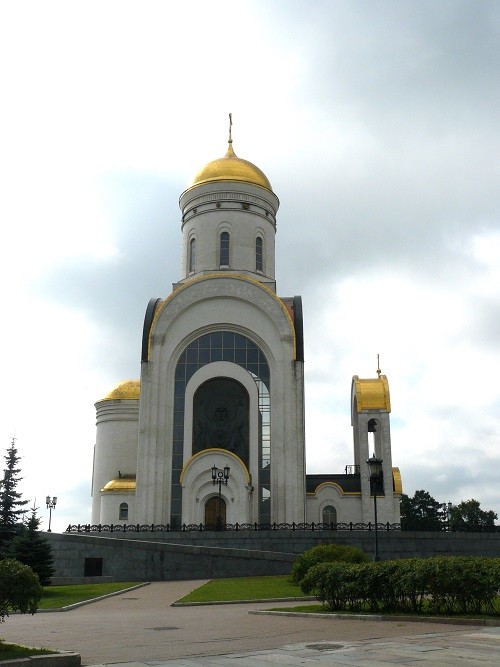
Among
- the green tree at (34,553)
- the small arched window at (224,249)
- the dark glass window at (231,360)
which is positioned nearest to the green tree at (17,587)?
the green tree at (34,553)

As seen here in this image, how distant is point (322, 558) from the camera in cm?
2002

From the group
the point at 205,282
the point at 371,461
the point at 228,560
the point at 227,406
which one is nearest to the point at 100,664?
the point at 371,461

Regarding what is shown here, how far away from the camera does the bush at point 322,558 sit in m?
19.9

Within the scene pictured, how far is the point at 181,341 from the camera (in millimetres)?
35969

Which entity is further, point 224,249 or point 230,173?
point 230,173

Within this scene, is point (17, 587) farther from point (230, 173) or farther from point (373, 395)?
point (230, 173)

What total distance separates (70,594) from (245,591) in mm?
4916

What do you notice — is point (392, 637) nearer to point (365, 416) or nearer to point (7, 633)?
point (7, 633)

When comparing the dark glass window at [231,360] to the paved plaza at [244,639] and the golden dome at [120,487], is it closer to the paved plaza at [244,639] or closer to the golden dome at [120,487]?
the golden dome at [120,487]

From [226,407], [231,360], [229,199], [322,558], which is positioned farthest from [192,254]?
[322,558]

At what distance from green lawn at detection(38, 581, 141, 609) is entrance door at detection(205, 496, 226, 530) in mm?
9379

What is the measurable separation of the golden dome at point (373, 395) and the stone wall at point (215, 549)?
897cm

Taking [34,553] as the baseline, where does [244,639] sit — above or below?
below

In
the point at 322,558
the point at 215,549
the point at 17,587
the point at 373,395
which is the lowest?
the point at 17,587
